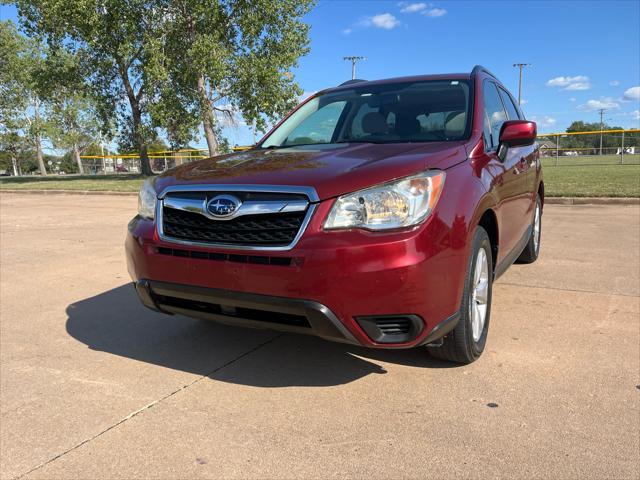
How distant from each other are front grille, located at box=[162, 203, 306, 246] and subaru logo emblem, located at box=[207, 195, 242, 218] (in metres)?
0.04

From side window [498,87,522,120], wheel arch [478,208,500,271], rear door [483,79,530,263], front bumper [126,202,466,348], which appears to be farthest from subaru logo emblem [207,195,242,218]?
side window [498,87,522,120]

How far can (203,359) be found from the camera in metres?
3.29

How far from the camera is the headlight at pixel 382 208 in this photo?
7.89ft

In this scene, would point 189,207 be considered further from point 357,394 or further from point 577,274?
point 577,274

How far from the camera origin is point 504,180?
139 inches

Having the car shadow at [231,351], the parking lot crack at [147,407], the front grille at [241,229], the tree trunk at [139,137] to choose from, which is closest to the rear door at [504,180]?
the car shadow at [231,351]

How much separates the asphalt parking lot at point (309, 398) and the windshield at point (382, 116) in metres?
1.46

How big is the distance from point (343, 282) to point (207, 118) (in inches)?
1012

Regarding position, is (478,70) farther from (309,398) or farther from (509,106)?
(309,398)

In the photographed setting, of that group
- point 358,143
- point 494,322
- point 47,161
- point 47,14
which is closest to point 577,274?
point 494,322

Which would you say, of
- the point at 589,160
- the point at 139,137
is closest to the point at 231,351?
the point at 139,137

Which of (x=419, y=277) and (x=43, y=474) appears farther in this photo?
(x=419, y=277)

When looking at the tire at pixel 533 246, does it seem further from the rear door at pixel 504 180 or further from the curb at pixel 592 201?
the curb at pixel 592 201

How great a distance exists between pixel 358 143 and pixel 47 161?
106 meters
